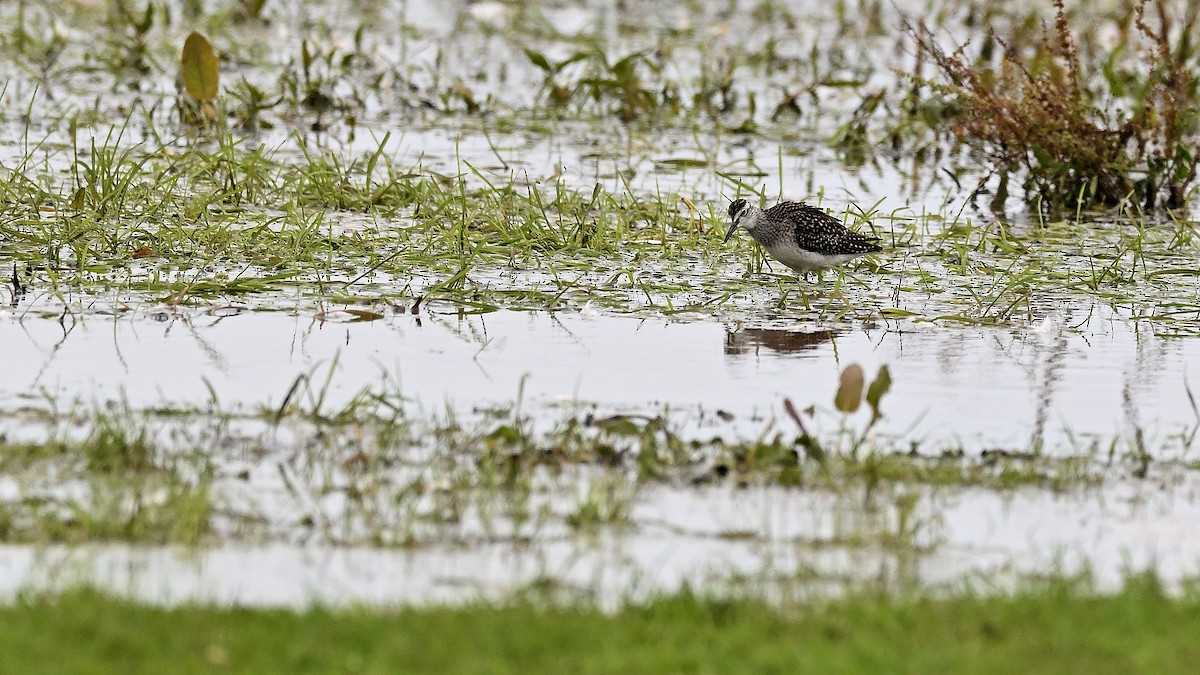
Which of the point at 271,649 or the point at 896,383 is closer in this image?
the point at 271,649

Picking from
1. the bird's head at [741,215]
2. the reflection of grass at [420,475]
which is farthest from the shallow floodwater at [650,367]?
the bird's head at [741,215]

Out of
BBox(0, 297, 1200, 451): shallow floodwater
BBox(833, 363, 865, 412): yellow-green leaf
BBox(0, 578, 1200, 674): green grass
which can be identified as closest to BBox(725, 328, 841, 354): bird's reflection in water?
BBox(0, 297, 1200, 451): shallow floodwater

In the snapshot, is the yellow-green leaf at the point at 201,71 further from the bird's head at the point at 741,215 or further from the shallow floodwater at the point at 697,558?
the shallow floodwater at the point at 697,558

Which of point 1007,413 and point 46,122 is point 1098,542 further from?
point 46,122

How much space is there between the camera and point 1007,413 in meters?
7.58

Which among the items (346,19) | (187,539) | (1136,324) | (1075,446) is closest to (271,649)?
(187,539)

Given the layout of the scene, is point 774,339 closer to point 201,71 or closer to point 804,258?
point 804,258

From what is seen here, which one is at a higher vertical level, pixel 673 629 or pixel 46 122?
pixel 46 122

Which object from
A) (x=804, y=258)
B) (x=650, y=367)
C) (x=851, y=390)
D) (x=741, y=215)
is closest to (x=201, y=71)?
(x=741, y=215)

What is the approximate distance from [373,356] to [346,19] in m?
14.0

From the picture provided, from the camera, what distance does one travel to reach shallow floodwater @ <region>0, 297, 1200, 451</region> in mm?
7371

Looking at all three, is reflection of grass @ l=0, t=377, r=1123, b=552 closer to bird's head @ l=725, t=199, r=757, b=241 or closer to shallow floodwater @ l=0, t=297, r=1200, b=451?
shallow floodwater @ l=0, t=297, r=1200, b=451

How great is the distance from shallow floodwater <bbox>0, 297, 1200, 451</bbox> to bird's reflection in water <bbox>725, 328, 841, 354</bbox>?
2 cm

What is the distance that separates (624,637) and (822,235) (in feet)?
17.9
